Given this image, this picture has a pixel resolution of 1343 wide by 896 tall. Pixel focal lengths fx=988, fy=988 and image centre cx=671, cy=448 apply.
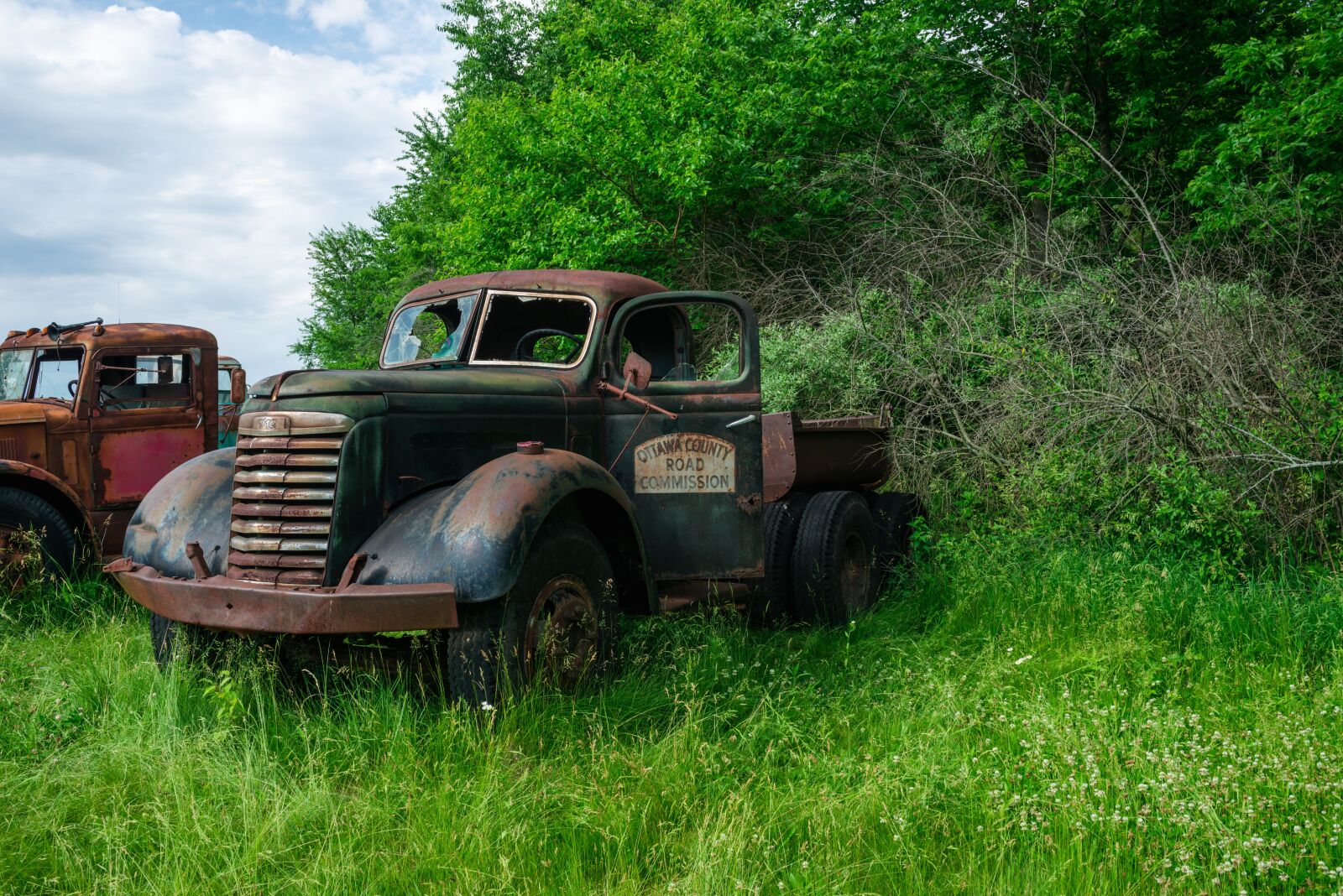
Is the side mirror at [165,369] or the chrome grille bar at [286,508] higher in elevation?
the side mirror at [165,369]

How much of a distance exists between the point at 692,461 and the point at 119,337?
563cm

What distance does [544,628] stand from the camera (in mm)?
3854

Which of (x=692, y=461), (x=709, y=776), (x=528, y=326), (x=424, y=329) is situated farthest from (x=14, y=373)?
(x=709, y=776)

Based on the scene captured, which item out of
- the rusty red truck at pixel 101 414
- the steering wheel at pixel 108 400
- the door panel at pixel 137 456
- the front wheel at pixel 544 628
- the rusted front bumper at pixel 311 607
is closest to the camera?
the rusted front bumper at pixel 311 607

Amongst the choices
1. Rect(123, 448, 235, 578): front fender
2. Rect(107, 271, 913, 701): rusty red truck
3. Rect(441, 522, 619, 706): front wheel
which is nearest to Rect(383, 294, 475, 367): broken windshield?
Rect(107, 271, 913, 701): rusty red truck

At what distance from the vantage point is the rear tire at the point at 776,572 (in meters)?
5.98

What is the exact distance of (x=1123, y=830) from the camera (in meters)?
2.95

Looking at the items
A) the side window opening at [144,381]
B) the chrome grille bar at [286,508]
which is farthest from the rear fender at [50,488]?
the chrome grille bar at [286,508]

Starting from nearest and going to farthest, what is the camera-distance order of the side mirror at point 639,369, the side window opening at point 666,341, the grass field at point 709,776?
the grass field at point 709,776 → the side mirror at point 639,369 → the side window opening at point 666,341

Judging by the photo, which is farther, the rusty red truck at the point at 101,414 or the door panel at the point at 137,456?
the door panel at the point at 137,456

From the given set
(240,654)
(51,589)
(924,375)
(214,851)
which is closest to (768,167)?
(924,375)

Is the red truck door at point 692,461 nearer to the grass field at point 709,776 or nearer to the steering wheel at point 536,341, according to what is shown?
the steering wheel at point 536,341

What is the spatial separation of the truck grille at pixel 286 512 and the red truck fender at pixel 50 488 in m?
4.03

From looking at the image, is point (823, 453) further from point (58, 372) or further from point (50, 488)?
point (58, 372)
